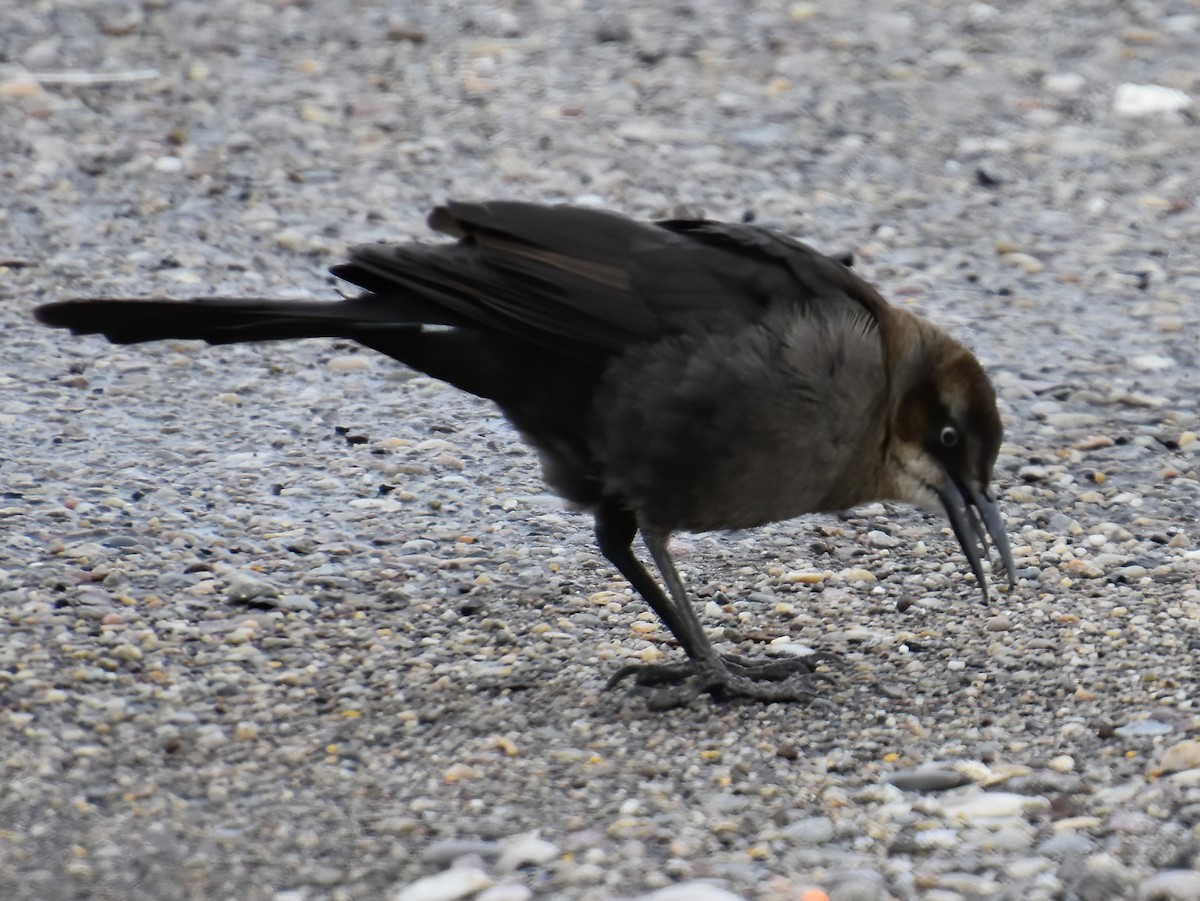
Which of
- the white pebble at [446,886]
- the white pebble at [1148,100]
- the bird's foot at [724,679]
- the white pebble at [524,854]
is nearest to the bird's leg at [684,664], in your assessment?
the bird's foot at [724,679]

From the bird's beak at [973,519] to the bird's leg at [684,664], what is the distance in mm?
481

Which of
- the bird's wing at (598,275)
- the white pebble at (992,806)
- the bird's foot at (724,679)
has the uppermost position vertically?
the bird's wing at (598,275)

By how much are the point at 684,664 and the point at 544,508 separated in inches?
42.6

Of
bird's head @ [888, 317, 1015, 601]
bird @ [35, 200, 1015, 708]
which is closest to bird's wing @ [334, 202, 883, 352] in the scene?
bird @ [35, 200, 1015, 708]

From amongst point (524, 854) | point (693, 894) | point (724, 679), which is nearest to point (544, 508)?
point (724, 679)

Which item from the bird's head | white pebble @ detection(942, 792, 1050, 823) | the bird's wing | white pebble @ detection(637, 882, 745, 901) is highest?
the bird's wing

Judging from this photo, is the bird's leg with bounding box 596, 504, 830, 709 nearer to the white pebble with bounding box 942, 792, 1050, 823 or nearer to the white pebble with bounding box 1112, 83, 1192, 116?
the white pebble with bounding box 942, 792, 1050, 823

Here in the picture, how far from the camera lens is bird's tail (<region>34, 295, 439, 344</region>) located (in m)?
4.29

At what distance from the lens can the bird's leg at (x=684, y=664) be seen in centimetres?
425

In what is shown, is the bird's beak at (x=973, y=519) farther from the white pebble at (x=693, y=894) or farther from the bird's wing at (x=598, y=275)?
the white pebble at (x=693, y=894)

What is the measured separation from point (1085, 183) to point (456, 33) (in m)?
3.16

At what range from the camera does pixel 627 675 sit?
14.2ft

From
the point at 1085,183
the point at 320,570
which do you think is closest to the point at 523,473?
the point at 320,570

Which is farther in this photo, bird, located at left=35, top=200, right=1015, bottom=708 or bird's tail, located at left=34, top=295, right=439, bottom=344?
bird's tail, located at left=34, top=295, right=439, bottom=344
